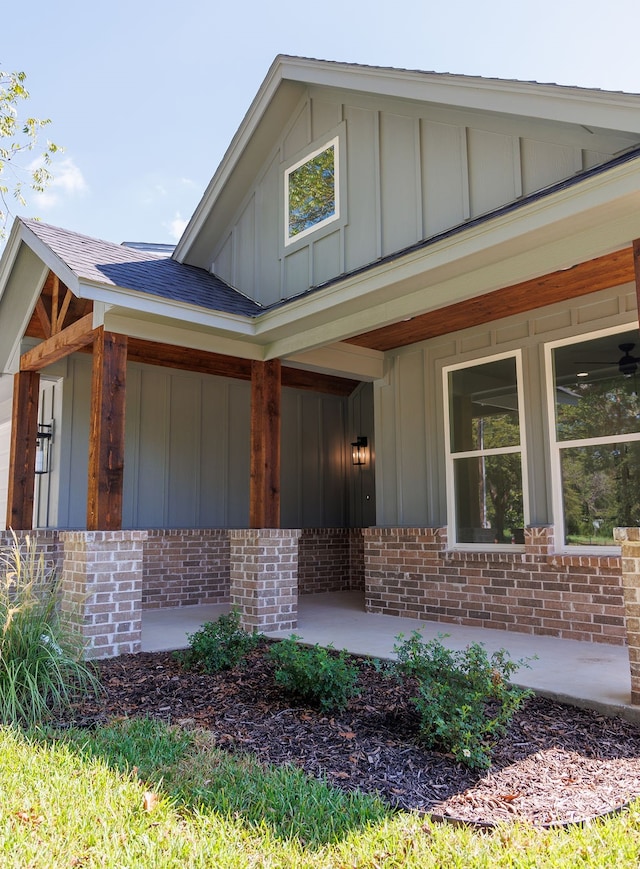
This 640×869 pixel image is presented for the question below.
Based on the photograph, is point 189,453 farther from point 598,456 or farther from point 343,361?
point 598,456

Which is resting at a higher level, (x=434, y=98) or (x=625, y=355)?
(x=434, y=98)

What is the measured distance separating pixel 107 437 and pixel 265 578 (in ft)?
7.05

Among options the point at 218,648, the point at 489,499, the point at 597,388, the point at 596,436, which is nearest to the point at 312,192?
the point at 597,388

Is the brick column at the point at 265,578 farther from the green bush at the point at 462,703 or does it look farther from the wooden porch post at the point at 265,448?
the green bush at the point at 462,703

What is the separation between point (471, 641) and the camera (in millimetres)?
6133

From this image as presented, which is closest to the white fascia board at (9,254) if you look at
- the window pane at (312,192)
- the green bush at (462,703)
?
the window pane at (312,192)

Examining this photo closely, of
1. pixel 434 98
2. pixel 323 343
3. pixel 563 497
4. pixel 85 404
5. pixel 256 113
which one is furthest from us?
pixel 85 404

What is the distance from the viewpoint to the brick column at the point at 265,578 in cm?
690

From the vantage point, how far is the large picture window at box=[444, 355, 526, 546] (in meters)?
6.99

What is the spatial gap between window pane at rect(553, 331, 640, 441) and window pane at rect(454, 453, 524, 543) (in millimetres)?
725

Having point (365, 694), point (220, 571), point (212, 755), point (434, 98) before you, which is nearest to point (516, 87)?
point (434, 98)

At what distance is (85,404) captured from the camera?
890 centimetres

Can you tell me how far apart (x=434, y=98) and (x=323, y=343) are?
250cm

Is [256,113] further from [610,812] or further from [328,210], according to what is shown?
[610,812]
